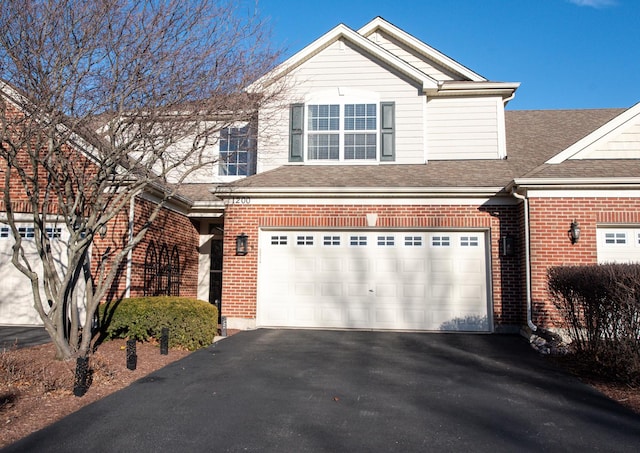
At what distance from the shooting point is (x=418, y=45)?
1510 centimetres

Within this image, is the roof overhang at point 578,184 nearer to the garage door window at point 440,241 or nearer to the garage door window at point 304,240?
the garage door window at point 440,241

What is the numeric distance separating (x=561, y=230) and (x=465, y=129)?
4689 mm

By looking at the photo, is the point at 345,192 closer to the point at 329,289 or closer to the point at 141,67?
the point at 329,289

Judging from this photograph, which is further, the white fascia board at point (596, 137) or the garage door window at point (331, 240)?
the garage door window at point (331, 240)

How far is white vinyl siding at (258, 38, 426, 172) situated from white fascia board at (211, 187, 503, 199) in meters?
1.87

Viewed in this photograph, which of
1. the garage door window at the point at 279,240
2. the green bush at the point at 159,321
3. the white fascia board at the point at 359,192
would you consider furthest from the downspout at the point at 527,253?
the green bush at the point at 159,321

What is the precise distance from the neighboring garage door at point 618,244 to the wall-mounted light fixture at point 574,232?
0.63 m

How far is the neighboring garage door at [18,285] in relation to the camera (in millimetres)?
11039

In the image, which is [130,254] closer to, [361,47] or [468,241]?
[468,241]

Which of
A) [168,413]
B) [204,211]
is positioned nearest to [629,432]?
[168,413]

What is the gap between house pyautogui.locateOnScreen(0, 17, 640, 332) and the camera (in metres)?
10.4

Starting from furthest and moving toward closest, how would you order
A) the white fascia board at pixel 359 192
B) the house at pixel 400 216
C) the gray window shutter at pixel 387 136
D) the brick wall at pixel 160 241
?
the gray window shutter at pixel 387 136
the white fascia board at pixel 359 192
the brick wall at pixel 160 241
the house at pixel 400 216

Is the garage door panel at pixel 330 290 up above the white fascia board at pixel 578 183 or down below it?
below

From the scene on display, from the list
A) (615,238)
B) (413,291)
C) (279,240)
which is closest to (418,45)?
(279,240)
